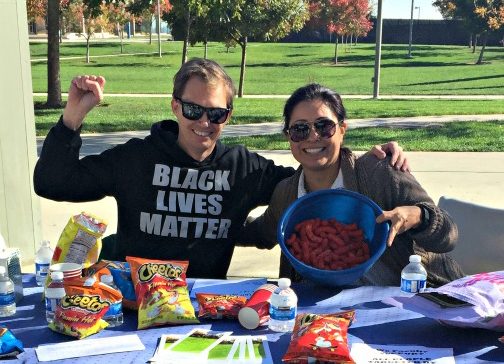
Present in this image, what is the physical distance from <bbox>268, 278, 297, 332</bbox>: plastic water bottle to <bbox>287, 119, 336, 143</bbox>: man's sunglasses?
0.83m

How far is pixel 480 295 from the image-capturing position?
2236mm

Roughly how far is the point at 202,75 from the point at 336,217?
2.81ft

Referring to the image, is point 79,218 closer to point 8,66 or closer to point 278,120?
point 8,66

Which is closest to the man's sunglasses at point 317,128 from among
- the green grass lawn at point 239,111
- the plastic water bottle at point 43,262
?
the plastic water bottle at point 43,262

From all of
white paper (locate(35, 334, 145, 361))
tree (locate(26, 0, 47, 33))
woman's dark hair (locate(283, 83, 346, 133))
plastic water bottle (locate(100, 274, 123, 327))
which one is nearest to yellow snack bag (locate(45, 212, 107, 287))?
plastic water bottle (locate(100, 274, 123, 327))

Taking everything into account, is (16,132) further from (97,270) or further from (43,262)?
(97,270)

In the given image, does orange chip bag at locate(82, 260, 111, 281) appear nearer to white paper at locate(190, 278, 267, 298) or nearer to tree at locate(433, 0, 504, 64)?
white paper at locate(190, 278, 267, 298)

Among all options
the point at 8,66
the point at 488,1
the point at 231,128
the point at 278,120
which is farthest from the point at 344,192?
the point at 488,1

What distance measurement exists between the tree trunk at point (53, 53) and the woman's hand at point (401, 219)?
14004 mm

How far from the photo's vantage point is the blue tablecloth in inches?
83.3

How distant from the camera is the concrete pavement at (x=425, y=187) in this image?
5297 millimetres

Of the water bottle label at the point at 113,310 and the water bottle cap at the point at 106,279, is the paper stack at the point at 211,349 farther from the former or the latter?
the water bottle cap at the point at 106,279

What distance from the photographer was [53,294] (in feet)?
7.66

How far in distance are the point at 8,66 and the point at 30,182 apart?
0.85 meters
